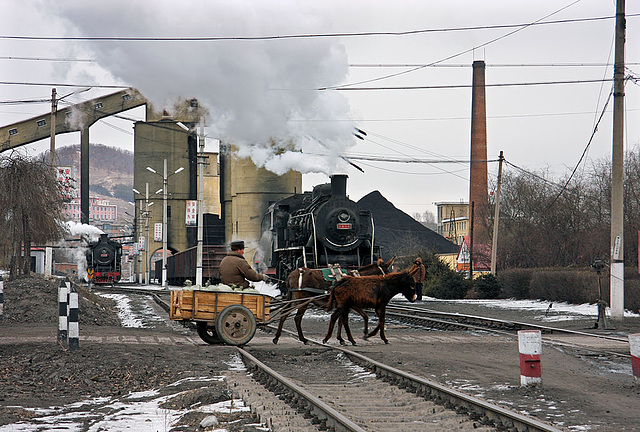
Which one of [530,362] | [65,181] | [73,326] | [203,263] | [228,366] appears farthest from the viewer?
[203,263]

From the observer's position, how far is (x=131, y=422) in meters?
7.62

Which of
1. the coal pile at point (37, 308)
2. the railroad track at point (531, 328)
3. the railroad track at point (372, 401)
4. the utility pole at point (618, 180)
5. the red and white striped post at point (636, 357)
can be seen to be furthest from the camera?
the utility pole at point (618, 180)

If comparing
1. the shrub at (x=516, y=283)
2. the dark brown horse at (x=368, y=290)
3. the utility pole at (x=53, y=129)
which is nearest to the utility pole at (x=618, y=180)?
the dark brown horse at (x=368, y=290)

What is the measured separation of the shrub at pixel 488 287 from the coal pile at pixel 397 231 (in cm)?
3320

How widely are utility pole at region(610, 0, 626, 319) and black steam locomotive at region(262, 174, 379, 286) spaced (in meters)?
7.85

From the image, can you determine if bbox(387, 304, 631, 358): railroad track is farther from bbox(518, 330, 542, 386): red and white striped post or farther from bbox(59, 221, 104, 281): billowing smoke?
bbox(59, 221, 104, 281): billowing smoke

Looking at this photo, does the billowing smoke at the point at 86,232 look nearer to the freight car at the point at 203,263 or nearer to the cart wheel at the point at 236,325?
the freight car at the point at 203,263

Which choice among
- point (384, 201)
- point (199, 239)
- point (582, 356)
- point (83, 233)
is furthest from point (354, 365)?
point (384, 201)

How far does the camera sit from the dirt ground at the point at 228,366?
27.3 ft

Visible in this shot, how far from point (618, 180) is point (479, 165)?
135 feet

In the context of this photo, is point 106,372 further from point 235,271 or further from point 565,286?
point 565,286

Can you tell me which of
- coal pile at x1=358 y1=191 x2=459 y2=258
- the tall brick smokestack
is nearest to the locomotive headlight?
the tall brick smokestack

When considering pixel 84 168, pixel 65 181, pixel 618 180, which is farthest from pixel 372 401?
pixel 84 168

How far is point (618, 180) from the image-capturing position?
73.6ft
